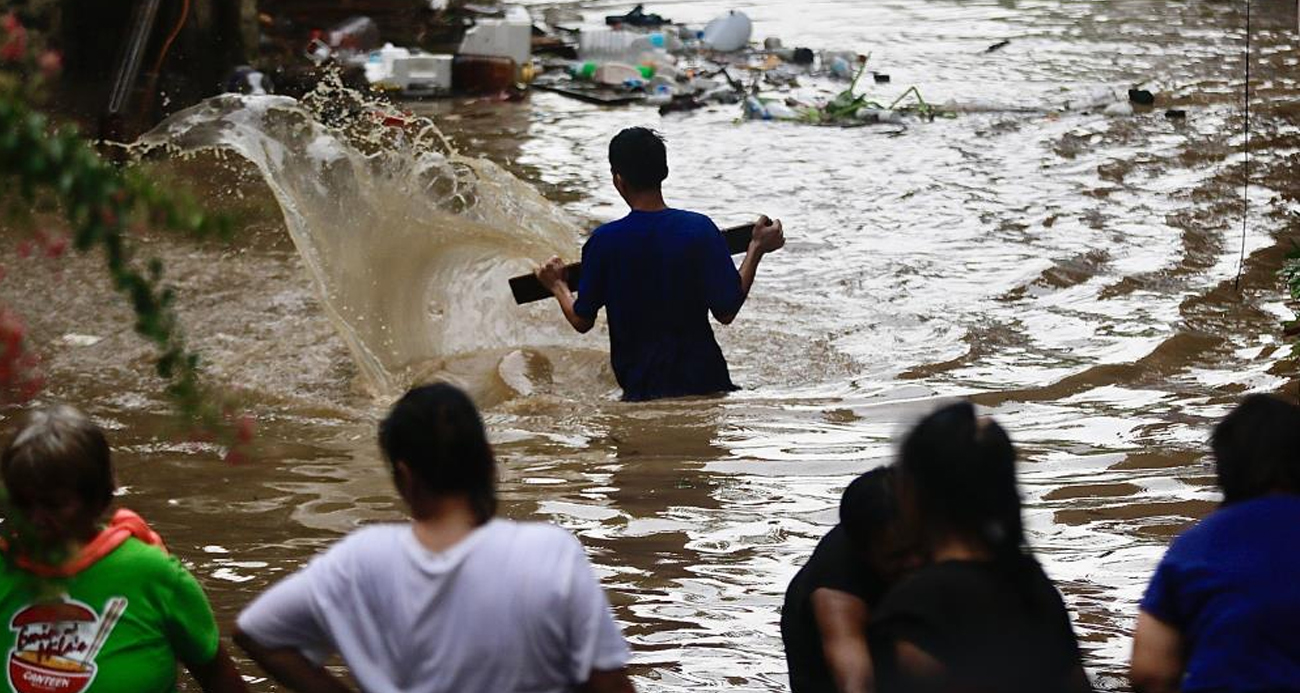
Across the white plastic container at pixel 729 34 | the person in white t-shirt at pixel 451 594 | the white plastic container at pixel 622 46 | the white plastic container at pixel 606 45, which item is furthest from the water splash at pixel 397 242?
the white plastic container at pixel 729 34

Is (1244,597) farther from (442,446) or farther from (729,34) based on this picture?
(729,34)

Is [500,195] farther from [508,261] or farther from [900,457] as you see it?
[900,457]

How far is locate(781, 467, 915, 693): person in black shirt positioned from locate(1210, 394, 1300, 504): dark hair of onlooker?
0.61 metres

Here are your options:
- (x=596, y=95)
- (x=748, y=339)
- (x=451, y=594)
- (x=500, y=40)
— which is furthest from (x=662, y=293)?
(x=500, y=40)

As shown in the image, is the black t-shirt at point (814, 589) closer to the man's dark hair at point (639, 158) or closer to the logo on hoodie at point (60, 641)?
the logo on hoodie at point (60, 641)

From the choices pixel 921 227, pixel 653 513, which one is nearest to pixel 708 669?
pixel 653 513

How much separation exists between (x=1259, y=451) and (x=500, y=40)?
614 inches

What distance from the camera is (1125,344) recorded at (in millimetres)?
9383

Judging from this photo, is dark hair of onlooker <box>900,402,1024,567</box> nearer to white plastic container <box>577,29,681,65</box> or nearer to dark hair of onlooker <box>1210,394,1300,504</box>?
dark hair of onlooker <box>1210,394,1300,504</box>

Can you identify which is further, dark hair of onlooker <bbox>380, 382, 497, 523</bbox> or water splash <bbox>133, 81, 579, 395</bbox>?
water splash <bbox>133, 81, 579, 395</bbox>

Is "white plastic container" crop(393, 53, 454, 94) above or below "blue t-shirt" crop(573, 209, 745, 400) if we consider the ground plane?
below

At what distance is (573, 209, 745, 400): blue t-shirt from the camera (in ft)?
23.1

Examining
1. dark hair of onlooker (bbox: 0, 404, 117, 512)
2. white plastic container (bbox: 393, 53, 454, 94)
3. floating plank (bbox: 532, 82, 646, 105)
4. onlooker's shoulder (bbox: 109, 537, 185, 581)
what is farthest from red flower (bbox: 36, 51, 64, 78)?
white plastic container (bbox: 393, 53, 454, 94)

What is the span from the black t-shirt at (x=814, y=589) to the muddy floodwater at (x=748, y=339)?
1318mm
